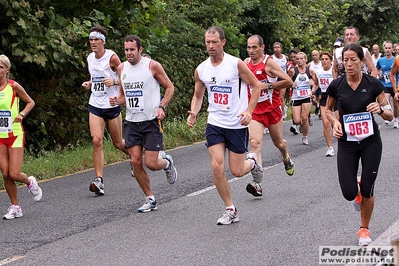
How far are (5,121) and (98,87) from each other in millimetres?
2000

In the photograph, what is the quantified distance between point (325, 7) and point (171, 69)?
48.1 ft

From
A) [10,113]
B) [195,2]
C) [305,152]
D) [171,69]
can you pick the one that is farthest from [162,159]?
[195,2]

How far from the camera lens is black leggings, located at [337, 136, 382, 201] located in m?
7.17

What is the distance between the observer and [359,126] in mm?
7188

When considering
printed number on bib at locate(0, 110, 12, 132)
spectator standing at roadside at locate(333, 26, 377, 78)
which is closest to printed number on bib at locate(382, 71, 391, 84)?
spectator standing at roadside at locate(333, 26, 377, 78)

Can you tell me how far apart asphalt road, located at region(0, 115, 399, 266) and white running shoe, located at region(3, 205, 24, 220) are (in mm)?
113

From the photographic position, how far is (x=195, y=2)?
22406 millimetres

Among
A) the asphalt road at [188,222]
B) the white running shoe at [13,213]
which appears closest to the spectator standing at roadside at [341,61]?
the asphalt road at [188,222]

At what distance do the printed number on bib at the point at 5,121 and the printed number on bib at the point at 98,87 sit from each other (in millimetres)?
1890

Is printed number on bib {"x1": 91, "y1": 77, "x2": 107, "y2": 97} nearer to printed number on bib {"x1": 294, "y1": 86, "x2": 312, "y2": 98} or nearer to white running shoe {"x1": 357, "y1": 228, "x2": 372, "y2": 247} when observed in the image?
white running shoe {"x1": 357, "y1": 228, "x2": 372, "y2": 247}

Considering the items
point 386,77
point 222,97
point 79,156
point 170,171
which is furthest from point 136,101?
point 386,77

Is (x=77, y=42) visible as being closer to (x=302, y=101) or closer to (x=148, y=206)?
(x=302, y=101)

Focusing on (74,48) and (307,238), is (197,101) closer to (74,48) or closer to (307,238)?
(307,238)

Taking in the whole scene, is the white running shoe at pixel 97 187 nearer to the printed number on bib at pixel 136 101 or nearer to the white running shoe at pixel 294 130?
the printed number on bib at pixel 136 101
